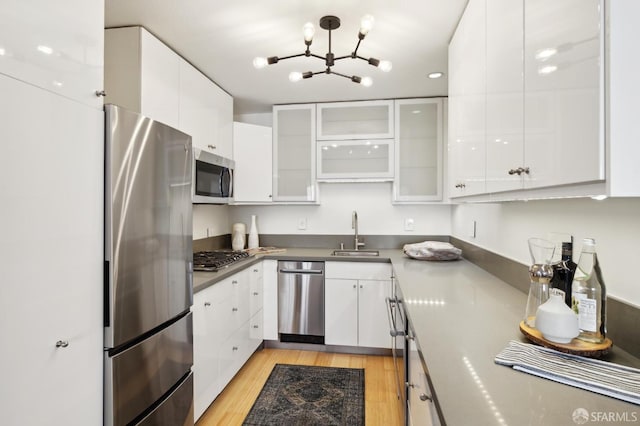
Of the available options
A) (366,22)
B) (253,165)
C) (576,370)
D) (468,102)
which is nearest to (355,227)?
(253,165)

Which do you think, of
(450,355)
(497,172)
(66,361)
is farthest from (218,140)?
(450,355)

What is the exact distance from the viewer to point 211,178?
2.54m

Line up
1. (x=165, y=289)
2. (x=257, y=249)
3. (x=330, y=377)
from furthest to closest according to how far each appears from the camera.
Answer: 1. (x=257, y=249)
2. (x=330, y=377)
3. (x=165, y=289)

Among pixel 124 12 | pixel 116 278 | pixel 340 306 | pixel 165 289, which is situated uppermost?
pixel 124 12

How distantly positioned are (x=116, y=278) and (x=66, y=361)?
0.29 m

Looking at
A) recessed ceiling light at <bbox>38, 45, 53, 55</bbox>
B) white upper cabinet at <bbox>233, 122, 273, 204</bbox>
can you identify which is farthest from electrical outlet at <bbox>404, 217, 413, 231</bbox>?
recessed ceiling light at <bbox>38, 45, 53, 55</bbox>

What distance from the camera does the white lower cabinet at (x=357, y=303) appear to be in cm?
281

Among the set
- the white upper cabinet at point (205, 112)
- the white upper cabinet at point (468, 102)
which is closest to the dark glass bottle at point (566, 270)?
the white upper cabinet at point (468, 102)

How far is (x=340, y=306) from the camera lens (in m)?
2.88

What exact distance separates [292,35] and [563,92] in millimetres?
1578

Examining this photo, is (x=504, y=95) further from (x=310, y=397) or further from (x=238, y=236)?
(x=238, y=236)

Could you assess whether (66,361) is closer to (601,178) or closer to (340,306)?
(601,178)

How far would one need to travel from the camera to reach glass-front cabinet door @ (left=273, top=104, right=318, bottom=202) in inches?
125

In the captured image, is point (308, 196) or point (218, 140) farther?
point (308, 196)
